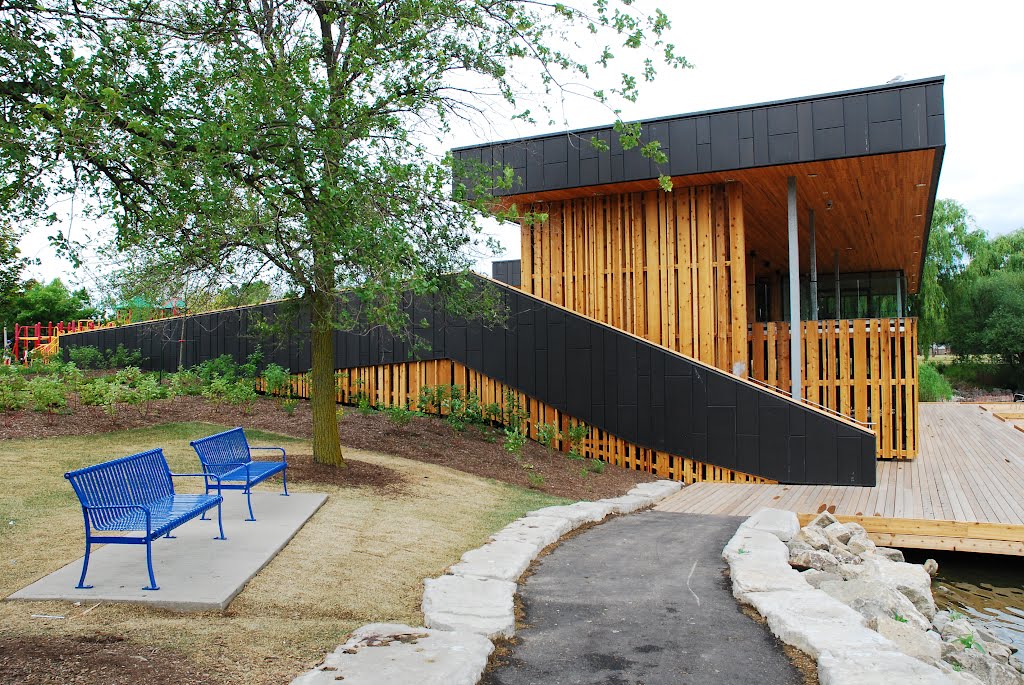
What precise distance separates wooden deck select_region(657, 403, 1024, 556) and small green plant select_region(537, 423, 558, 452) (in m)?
2.55

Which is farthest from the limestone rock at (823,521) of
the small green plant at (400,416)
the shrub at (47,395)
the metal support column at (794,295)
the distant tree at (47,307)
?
the distant tree at (47,307)

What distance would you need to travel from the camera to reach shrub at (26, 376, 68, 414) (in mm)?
11445

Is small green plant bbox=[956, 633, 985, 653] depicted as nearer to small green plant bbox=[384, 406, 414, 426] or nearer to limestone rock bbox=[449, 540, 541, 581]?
limestone rock bbox=[449, 540, 541, 581]

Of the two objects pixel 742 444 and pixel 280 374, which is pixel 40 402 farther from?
pixel 742 444

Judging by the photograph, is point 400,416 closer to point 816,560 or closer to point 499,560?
point 499,560

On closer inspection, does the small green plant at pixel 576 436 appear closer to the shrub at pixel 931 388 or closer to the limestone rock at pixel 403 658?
the limestone rock at pixel 403 658

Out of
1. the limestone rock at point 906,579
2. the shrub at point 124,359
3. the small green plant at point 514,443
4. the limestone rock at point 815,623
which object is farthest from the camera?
the shrub at point 124,359

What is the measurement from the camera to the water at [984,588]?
283 inches

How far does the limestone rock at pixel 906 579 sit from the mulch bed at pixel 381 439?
157 inches

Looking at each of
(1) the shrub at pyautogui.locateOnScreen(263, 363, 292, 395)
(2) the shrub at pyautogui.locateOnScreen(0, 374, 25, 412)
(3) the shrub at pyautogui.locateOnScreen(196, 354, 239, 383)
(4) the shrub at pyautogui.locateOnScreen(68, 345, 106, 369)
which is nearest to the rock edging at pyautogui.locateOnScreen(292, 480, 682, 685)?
(2) the shrub at pyautogui.locateOnScreen(0, 374, 25, 412)

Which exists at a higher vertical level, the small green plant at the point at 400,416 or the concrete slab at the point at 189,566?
the small green plant at the point at 400,416

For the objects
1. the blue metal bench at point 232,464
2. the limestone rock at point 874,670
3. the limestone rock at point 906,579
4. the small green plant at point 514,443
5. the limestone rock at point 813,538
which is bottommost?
the limestone rock at point 906,579

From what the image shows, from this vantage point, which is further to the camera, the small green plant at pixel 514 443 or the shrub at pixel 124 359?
the shrub at pixel 124 359

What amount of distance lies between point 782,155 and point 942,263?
30486mm
